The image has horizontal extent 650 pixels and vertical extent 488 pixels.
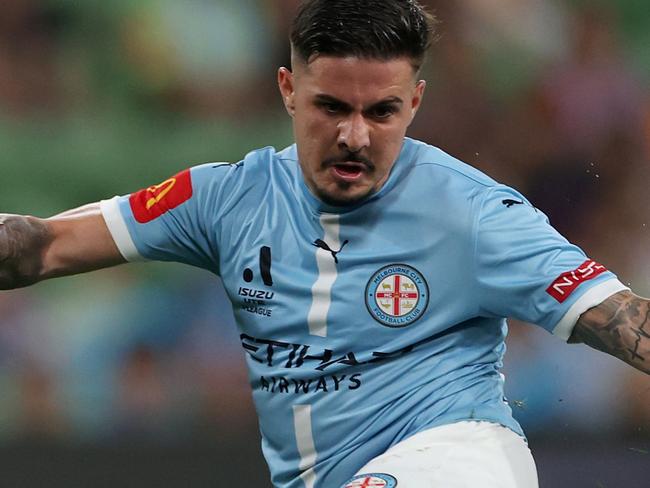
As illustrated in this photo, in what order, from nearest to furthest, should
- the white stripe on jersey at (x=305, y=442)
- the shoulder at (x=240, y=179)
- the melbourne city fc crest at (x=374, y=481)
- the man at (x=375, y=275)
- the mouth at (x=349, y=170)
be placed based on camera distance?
the melbourne city fc crest at (x=374, y=481)
the man at (x=375, y=275)
the mouth at (x=349, y=170)
the white stripe on jersey at (x=305, y=442)
the shoulder at (x=240, y=179)

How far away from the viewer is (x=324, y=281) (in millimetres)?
2607

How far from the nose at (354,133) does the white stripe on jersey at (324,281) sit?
24 centimetres

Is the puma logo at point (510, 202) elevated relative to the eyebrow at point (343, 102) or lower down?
lower down

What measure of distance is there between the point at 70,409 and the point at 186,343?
0.50m

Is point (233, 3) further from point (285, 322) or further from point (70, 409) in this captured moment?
point (285, 322)

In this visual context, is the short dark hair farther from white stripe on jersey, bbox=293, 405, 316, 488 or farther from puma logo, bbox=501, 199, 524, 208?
white stripe on jersey, bbox=293, 405, 316, 488

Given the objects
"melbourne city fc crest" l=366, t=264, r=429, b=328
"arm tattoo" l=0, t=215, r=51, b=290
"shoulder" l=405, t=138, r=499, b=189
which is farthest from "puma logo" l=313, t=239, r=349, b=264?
"arm tattoo" l=0, t=215, r=51, b=290

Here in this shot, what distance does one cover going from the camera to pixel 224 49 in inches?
191

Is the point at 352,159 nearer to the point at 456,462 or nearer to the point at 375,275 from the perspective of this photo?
the point at 375,275

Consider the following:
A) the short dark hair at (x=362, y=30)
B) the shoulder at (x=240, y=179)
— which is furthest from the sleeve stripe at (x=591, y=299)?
the shoulder at (x=240, y=179)

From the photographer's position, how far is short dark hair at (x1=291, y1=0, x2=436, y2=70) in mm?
2439

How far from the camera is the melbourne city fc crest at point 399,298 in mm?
2543

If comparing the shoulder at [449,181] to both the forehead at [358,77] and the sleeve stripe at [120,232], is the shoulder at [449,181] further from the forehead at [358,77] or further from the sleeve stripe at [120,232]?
the sleeve stripe at [120,232]

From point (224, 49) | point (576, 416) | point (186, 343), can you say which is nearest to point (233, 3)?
point (224, 49)
